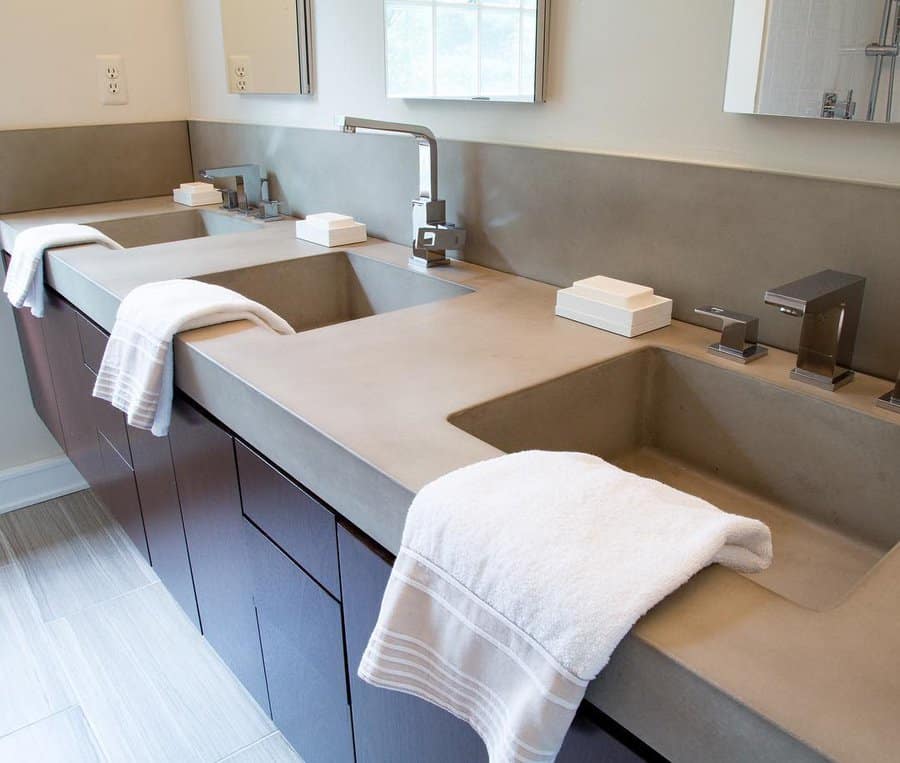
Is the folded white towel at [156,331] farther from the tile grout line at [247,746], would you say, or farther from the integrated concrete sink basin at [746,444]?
the tile grout line at [247,746]

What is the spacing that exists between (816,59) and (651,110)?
0.26m

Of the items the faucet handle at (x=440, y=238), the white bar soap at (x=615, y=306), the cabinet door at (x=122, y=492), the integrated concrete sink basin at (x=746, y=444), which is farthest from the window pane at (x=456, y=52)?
the cabinet door at (x=122, y=492)

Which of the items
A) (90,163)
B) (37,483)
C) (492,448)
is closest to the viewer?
(492,448)

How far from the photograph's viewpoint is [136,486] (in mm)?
1615

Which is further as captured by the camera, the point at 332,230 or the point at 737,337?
the point at 332,230

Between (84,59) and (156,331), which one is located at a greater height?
(84,59)

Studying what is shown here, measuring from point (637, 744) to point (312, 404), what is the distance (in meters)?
0.51

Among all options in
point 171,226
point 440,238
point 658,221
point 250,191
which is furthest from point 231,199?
point 658,221

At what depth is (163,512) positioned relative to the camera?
1.51 m

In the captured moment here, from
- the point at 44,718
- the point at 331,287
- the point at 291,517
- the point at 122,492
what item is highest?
the point at 331,287

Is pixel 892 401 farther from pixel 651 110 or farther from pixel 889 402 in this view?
pixel 651 110

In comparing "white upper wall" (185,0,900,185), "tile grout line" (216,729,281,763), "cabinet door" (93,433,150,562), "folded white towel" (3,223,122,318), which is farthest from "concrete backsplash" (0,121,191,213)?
"tile grout line" (216,729,281,763)

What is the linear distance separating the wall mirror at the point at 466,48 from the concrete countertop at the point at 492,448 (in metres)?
0.32

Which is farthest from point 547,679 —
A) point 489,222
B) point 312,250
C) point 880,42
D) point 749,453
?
point 312,250
